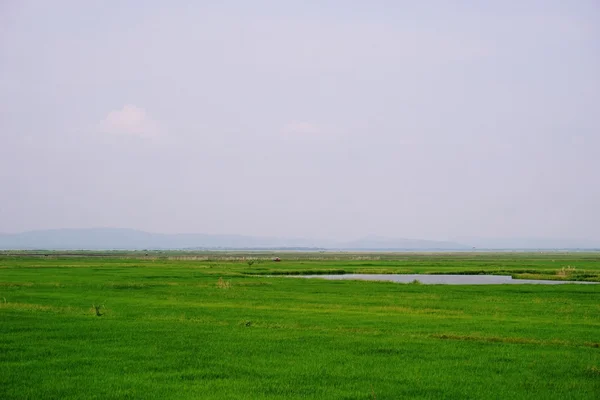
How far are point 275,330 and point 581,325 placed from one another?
1260 centimetres

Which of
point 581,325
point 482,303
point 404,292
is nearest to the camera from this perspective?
point 581,325

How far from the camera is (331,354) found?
15.8 metres

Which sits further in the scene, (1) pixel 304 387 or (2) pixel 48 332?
(2) pixel 48 332

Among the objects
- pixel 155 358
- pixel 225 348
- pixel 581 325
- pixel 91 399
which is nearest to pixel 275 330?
pixel 225 348

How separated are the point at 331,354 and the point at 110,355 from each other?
21.2ft

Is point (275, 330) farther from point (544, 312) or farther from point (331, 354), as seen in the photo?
point (544, 312)

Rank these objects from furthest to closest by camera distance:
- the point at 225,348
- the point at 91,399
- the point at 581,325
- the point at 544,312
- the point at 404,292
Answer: the point at 404,292
the point at 544,312
the point at 581,325
the point at 225,348
the point at 91,399

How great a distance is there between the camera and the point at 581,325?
2180cm

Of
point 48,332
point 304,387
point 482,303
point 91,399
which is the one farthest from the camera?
point 482,303

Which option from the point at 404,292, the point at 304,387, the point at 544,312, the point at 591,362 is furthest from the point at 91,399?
the point at 404,292

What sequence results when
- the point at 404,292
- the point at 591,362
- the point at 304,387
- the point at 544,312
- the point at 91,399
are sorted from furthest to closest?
the point at 404,292 → the point at 544,312 → the point at 591,362 → the point at 304,387 → the point at 91,399

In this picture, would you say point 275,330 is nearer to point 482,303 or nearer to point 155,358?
point 155,358

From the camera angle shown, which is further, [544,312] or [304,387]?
[544,312]

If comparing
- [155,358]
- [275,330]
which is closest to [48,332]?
[155,358]
